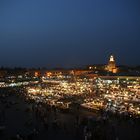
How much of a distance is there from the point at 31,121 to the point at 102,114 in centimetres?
428

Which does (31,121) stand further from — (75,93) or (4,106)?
(75,93)

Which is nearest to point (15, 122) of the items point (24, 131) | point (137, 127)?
point (24, 131)

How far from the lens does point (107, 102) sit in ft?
74.9

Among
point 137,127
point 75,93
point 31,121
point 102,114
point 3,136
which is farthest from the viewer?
point 75,93

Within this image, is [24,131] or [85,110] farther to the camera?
[85,110]

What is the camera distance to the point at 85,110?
68.9 ft

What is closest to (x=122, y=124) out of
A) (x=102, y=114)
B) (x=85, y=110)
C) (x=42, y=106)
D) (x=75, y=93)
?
(x=102, y=114)

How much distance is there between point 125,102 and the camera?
75.4 feet

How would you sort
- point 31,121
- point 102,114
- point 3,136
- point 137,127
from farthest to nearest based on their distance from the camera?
point 102,114
point 31,121
point 137,127
point 3,136

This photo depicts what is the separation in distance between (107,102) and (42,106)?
4.69 m

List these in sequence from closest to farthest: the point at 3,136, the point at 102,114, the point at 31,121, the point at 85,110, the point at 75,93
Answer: the point at 3,136 → the point at 31,121 → the point at 102,114 → the point at 85,110 → the point at 75,93

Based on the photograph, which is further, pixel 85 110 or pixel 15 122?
pixel 85 110

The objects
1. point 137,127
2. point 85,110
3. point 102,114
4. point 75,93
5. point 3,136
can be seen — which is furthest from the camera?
point 75,93

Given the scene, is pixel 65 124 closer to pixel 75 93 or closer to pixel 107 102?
pixel 107 102
